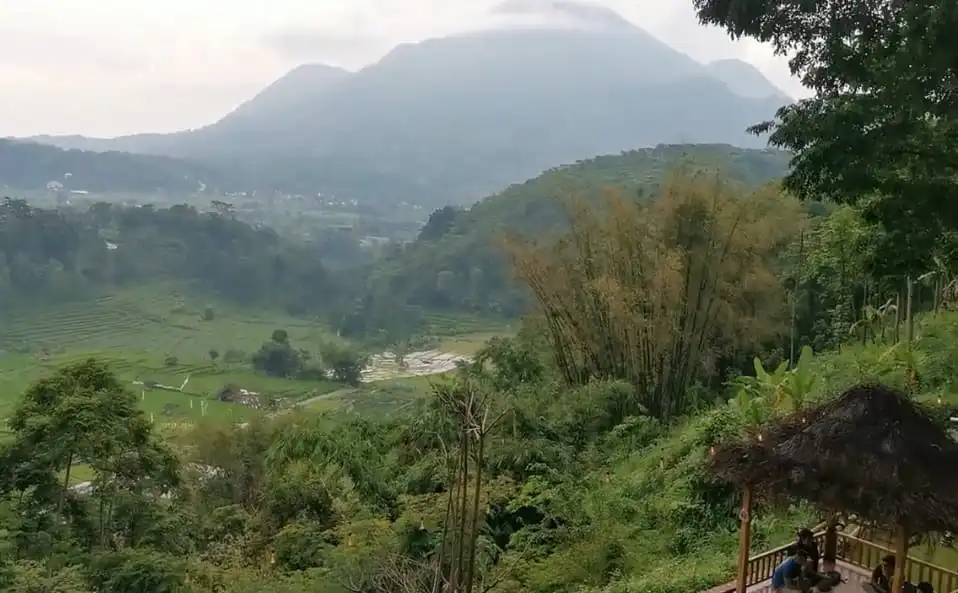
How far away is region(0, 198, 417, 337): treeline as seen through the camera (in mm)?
39781

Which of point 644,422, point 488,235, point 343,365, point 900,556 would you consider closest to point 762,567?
point 900,556

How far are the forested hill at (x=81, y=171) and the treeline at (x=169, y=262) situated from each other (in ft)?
151

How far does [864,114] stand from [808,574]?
285 centimetres

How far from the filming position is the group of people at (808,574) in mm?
4750

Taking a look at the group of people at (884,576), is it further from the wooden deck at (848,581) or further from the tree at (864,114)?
the tree at (864,114)

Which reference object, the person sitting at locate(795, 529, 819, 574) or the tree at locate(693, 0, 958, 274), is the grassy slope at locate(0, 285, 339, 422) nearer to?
the person sitting at locate(795, 529, 819, 574)

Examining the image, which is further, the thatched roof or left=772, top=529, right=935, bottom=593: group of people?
left=772, top=529, right=935, bottom=593: group of people

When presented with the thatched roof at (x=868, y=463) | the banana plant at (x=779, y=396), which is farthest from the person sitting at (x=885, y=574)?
the banana plant at (x=779, y=396)

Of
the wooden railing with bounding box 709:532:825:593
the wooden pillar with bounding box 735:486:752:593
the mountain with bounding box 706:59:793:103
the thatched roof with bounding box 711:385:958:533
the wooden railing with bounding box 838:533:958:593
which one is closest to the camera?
the thatched roof with bounding box 711:385:958:533

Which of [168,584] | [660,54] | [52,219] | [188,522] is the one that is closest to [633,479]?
[168,584]

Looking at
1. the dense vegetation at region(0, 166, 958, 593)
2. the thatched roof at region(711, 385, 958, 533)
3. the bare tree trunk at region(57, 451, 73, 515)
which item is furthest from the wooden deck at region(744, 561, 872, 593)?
the bare tree trunk at region(57, 451, 73, 515)

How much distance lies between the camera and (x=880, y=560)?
524cm

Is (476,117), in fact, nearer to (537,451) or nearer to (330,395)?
(330,395)

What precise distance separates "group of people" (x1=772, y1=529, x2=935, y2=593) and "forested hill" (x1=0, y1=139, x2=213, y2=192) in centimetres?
9585
